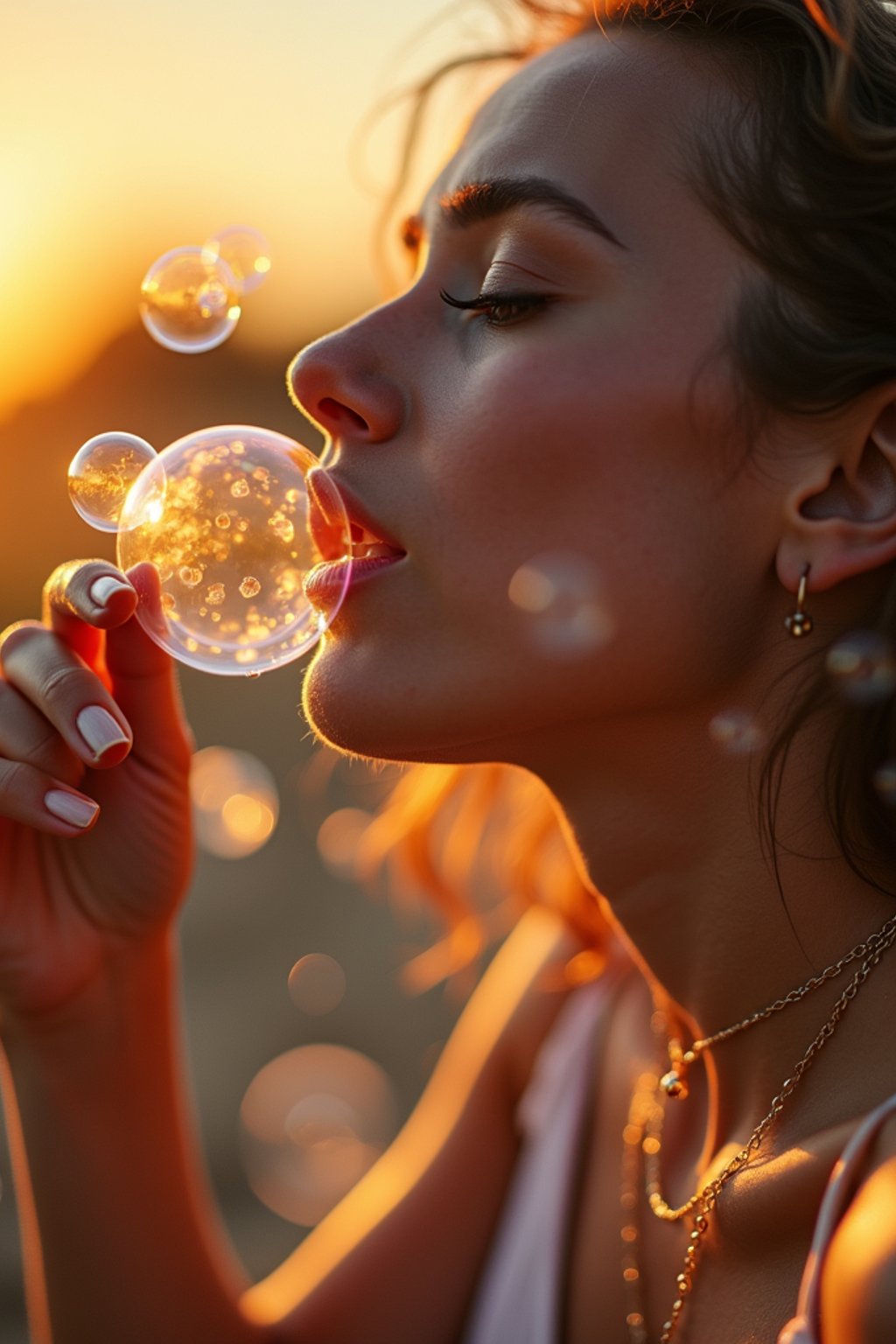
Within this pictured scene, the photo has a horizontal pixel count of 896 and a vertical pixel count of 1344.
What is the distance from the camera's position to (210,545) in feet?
5.78

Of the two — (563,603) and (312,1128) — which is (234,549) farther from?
(312,1128)

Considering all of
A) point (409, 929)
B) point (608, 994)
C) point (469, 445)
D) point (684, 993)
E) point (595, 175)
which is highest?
point (595, 175)

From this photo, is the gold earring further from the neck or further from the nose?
the nose

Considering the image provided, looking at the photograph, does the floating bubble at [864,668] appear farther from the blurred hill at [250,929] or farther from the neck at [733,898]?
the blurred hill at [250,929]

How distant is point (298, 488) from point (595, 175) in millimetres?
567

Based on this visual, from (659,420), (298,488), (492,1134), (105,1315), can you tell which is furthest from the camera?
(492,1134)

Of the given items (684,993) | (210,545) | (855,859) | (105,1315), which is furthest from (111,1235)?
(855,859)

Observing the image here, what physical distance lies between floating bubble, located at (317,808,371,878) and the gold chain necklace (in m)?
4.16

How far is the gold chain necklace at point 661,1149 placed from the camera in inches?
68.1

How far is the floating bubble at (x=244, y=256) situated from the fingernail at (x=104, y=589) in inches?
32.8

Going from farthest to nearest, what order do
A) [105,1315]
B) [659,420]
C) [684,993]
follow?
[105,1315] → [684,993] → [659,420]

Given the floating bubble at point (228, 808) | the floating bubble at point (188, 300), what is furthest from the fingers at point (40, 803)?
the floating bubble at point (228, 808)

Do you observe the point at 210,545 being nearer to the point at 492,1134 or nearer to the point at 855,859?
the point at 855,859

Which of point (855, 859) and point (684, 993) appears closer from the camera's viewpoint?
point (855, 859)
